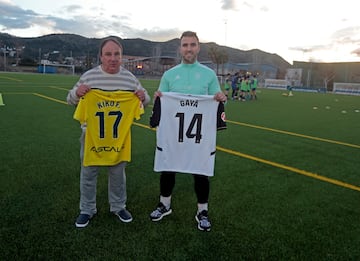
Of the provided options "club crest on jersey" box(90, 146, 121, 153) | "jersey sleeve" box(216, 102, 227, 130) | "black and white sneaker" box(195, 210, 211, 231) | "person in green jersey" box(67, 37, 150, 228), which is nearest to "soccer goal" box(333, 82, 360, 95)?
"jersey sleeve" box(216, 102, 227, 130)

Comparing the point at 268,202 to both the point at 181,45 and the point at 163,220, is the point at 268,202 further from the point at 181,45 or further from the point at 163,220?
the point at 181,45

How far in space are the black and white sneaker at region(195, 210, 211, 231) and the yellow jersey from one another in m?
0.99

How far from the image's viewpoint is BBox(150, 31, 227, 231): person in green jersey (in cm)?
344

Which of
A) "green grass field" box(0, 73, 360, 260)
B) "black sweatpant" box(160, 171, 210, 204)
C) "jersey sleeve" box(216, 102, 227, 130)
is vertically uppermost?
"jersey sleeve" box(216, 102, 227, 130)

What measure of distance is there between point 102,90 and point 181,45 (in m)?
0.92

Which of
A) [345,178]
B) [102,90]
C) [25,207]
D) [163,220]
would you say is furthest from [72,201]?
[345,178]

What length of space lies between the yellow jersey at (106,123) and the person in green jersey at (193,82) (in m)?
0.40

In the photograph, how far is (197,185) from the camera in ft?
12.1

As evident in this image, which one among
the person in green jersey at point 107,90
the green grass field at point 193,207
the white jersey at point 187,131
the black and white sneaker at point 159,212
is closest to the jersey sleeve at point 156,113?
the white jersey at point 187,131

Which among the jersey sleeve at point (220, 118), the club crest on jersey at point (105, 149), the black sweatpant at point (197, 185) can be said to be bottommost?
the black sweatpant at point (197, 185)

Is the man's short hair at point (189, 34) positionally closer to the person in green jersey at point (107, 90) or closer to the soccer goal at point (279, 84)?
the person in green jersey at point (107, 90)

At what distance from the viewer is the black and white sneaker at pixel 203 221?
11.4 feet

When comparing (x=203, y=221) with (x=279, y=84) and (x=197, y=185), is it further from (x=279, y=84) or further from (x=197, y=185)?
(x=279, y=84)

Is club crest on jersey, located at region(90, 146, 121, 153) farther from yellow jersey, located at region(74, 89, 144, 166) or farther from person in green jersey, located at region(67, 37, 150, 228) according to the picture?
person in green jersey, located at region(67, 37, 150, 228)
